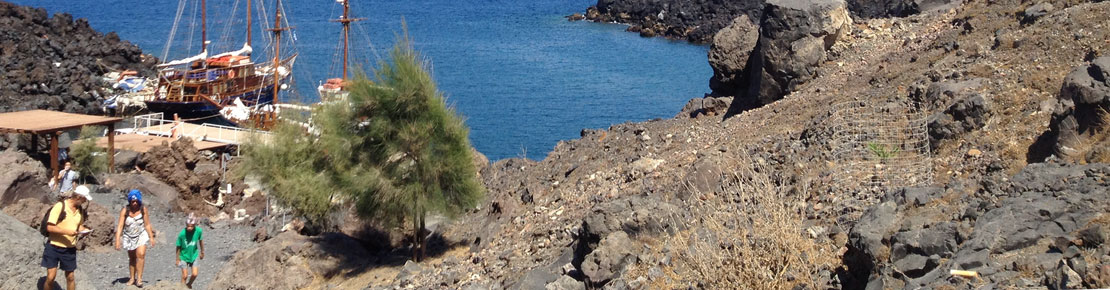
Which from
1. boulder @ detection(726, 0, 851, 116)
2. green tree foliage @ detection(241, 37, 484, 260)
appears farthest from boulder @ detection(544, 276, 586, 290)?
boulder @ detection(726, 0, 851, 116)

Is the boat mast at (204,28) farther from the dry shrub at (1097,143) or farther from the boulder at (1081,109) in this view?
the dry shrub at (1097,143)

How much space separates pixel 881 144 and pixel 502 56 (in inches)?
1897

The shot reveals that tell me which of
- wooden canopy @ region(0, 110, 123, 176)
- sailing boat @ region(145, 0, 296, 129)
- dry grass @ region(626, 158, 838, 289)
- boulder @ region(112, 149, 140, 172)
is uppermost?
dry grass @ region(626, 158, 838, 289)

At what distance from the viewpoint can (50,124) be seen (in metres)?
21.3

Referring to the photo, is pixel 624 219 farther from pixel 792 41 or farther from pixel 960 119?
pixel 792 41

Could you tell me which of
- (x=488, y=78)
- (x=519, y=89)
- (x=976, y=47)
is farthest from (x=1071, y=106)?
(x=488, y=78)

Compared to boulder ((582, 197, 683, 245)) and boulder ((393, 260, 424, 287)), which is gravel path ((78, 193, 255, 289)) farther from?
boulder ((582, 197, 683, 245))

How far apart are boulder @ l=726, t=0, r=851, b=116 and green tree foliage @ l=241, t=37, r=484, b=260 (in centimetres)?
601

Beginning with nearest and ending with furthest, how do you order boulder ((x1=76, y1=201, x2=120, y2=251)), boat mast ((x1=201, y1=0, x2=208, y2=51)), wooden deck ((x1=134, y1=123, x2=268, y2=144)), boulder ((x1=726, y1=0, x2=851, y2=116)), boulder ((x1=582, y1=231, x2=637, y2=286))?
boulder ((x1=582, y1=231, x2=637, y2=286)) → boulder ((x1=76, y1=201, x2=120, y2=251)) → boulder ((x1=726, y1=0, x2=851, y2=116)) → wooden deck ((x1=134, y1=123, x2=268, y2=144)) → boat mast ((x1=201, y1=0, x2=208, y2=51))

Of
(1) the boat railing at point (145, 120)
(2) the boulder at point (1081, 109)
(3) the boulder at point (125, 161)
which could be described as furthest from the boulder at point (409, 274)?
(1) the boat railing at point (145, 120)

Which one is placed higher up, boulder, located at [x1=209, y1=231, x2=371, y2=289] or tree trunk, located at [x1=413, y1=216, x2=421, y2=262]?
tree trunk, located at [x1=413, y1=216, x2=421, y2=262]

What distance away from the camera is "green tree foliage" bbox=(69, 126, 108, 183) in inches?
918

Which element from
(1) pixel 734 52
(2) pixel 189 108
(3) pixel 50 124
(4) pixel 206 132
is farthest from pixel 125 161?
(2) pixel 189 108

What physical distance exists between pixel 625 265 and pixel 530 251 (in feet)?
12.3
